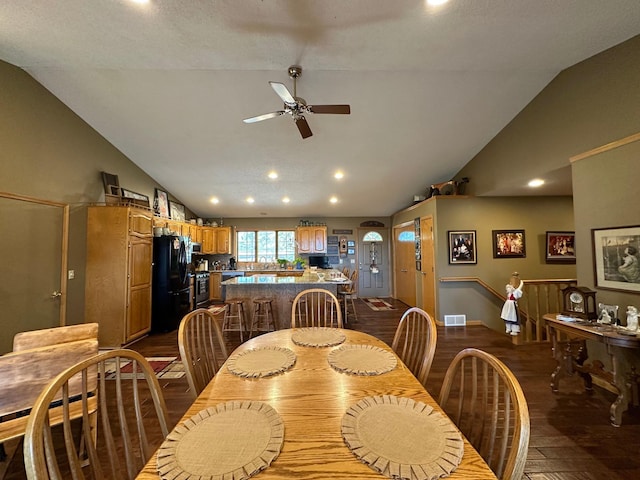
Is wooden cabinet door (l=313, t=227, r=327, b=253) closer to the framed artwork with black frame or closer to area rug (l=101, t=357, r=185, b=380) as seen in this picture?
the framed artwork with black frame

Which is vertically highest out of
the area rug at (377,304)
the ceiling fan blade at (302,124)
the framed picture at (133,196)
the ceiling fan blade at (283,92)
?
the ceiling fan blade at (283,92)

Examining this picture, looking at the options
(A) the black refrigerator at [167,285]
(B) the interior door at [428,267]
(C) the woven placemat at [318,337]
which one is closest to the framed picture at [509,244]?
(B) the interior door at [428,267]

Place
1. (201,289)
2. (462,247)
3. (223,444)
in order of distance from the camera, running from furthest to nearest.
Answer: (201,289) < (462,247) < (223,444)

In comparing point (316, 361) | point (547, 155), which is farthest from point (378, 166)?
point (316, 361)

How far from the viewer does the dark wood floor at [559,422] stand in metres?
1.73

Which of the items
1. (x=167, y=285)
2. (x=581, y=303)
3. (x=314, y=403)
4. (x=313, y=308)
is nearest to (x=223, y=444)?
(x=314, y=403)

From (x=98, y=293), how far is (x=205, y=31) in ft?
12.4

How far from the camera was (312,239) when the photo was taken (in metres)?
7.89

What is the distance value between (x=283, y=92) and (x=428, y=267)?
4.32 meters

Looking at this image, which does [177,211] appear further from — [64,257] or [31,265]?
[31,265]

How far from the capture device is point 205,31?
219 centimetres

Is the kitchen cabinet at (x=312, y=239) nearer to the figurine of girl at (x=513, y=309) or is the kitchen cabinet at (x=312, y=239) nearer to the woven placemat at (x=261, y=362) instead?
the figurine of girl at (x=513, y=309)

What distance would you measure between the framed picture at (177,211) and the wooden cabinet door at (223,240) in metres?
1.24

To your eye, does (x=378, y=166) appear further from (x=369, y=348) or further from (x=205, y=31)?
(x=369, y=348)
